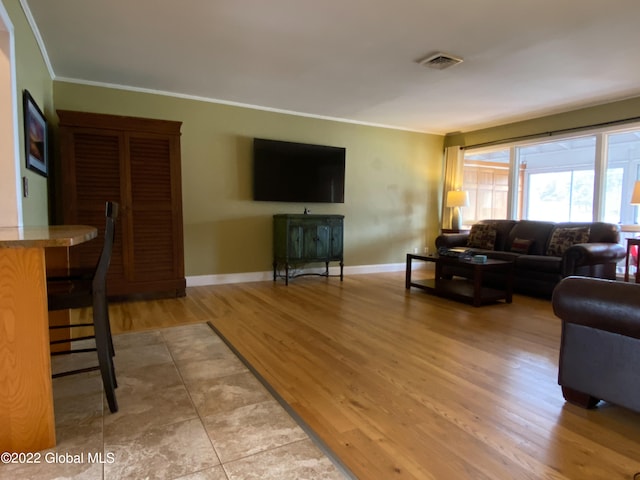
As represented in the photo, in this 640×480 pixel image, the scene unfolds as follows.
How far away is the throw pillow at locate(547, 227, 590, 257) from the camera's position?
175 inches

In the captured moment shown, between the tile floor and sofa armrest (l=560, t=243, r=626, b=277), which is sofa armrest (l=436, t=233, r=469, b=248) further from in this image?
the tile floor

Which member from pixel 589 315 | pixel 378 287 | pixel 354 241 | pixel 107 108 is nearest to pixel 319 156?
pixel 354 241

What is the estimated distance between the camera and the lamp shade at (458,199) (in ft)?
20.0

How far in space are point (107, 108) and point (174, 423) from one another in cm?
378

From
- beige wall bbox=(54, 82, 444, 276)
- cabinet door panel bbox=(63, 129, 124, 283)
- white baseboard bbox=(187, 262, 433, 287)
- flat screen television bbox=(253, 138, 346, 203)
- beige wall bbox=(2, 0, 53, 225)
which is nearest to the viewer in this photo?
beige wall bbox=(2, 0, 53, 225)

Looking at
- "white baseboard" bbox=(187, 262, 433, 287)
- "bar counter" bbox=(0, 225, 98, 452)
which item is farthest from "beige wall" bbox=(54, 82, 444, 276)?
"bar counter" bbox=(0, 225, 98, 452)

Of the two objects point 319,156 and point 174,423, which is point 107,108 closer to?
point 319,156

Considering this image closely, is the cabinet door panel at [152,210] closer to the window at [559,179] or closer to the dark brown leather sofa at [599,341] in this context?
the dark brown leather sofa at [599,341]

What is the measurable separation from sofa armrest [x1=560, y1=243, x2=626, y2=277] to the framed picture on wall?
4.89 m

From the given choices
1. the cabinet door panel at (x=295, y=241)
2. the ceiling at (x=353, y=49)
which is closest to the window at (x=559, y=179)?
the ceiling at (x=353, y=49)

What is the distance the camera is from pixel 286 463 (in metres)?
1.45

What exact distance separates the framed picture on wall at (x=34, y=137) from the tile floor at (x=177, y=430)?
155 cm

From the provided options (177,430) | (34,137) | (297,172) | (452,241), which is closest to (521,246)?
(452,241)

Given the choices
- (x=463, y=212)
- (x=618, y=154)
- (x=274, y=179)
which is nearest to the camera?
(x=618, y=154)
